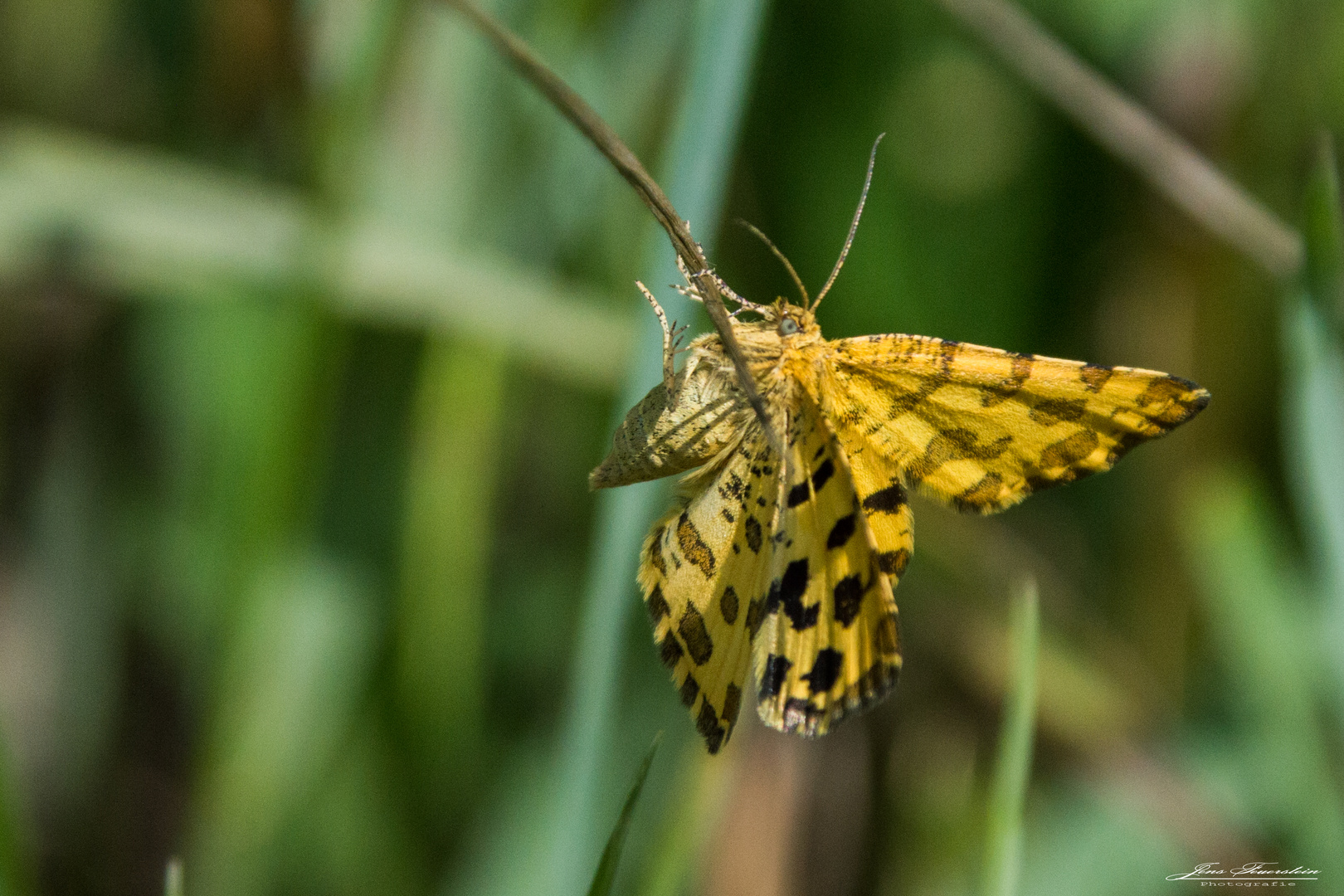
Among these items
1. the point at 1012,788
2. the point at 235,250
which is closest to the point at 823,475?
the point at 1012,788

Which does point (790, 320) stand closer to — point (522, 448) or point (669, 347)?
point (669, 347)

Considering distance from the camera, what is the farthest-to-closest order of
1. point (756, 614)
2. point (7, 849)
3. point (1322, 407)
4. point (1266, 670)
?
point (1266, 670) < point (1322, 407) < point (756, 614) < point (7, 849)

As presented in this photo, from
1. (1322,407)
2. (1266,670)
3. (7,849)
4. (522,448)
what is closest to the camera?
(7,849)

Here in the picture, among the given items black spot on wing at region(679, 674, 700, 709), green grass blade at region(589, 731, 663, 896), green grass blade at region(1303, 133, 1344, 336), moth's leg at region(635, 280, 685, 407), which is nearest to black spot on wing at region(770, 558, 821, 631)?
black spot on wing at region(679, 674, 700, 709)

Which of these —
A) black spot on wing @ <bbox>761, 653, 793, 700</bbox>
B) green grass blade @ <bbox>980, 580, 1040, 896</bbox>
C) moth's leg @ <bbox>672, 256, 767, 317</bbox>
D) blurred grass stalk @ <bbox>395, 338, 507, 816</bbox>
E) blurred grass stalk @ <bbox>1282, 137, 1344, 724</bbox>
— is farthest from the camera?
blurred grass stalk @ <bbox>395, 338, 507, 816</bbox>

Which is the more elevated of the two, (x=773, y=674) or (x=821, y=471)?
(x=821, y=471)

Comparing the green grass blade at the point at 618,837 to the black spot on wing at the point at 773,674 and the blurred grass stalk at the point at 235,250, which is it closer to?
the black spot on wing at the point at 773,674

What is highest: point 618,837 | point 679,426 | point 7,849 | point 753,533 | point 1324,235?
point 1324,235

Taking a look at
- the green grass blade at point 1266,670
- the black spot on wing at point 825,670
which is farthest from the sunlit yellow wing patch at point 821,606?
the green grass blade at point 1266,670

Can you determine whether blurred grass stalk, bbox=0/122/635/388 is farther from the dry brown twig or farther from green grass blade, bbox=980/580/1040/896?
green grass blade, bbox=980/580/1040/896
